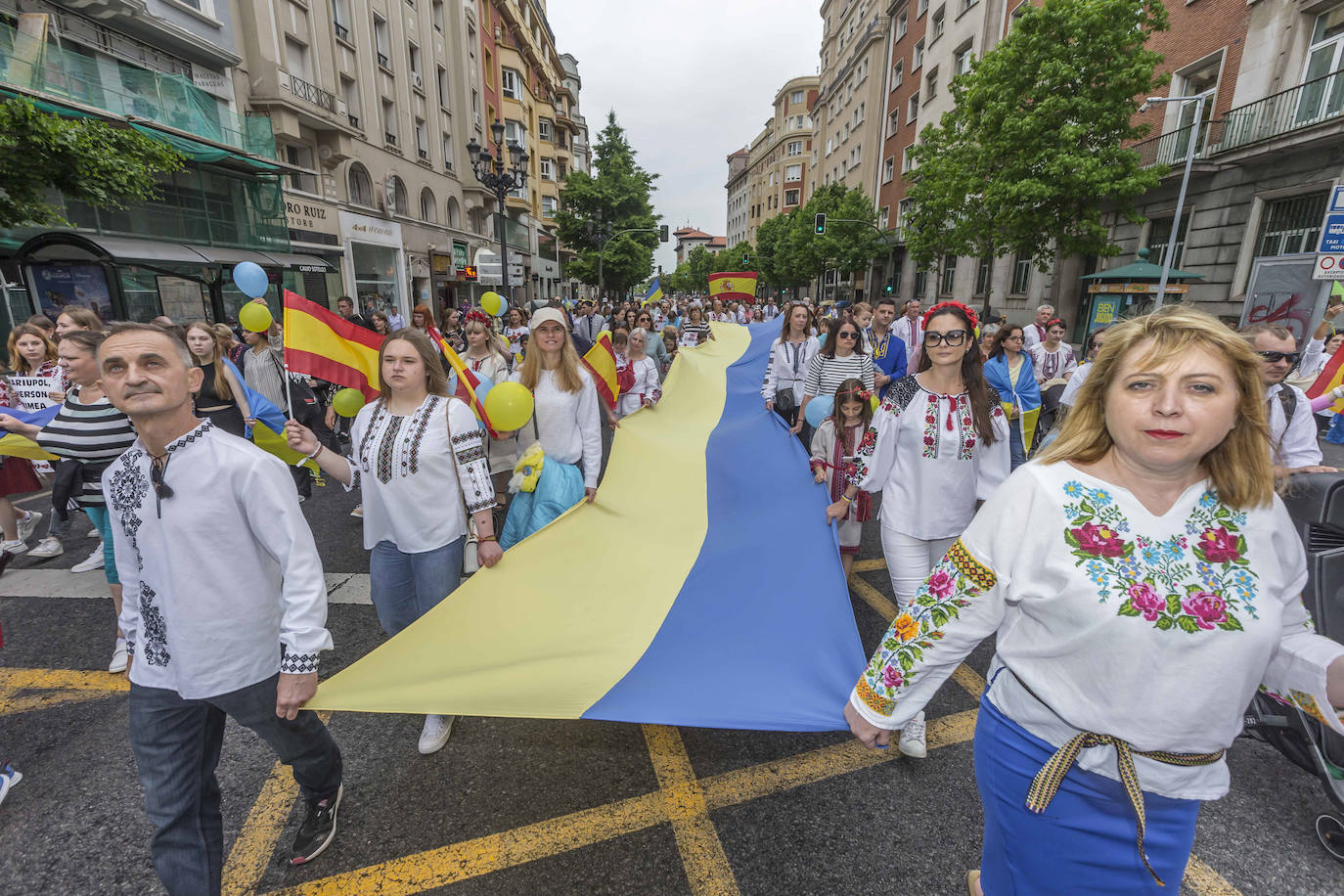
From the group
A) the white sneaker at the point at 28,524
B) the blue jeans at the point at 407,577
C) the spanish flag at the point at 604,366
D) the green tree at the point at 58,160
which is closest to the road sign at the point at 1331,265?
the spanish flag at the point at 604,366

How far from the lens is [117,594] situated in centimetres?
363

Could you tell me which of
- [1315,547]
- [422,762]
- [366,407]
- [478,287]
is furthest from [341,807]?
[478,287]

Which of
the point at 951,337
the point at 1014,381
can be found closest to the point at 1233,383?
the point at 951,337

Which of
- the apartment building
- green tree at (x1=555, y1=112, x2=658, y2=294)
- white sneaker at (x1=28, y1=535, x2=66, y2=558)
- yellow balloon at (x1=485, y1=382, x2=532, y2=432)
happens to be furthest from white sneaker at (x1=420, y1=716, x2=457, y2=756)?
the apartment building

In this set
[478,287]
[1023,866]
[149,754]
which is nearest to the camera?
[1023,866]

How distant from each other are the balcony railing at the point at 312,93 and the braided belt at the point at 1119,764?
2507 centimetres

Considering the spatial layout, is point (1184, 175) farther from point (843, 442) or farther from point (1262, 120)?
point (843, 442)

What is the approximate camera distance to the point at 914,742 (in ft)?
9.83

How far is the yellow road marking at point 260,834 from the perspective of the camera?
237cm

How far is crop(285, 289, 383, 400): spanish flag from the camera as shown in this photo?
12.2 ft

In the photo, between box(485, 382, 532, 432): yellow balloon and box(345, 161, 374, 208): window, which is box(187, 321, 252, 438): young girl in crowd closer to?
box(485, 382, 532, 432): yellow balloon

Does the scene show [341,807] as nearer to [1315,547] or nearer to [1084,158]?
[1315,547]

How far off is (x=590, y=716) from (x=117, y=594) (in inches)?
131

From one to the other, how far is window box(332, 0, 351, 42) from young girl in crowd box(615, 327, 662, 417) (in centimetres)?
2262
